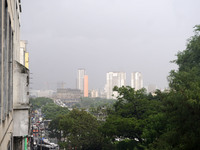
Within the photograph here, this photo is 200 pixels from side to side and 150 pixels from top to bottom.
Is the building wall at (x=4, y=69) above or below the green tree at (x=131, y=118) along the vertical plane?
above

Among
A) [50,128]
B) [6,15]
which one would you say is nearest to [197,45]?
[6,15]

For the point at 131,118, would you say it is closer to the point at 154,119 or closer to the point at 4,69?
the point at 154,119

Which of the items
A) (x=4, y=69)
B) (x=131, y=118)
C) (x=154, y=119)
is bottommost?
(x=131, y=118)

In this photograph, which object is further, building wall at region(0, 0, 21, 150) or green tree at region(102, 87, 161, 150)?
green tree at region(102, 87, 161, 150)

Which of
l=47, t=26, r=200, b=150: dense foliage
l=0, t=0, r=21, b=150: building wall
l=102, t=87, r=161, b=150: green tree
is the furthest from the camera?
l=102, t=87, r=161, b=150: green tree

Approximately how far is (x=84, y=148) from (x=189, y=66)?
1508 cm

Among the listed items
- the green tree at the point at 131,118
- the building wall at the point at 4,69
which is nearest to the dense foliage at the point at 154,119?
the green tree at the point at 131,118

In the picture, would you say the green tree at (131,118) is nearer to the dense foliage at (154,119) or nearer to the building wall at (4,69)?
the dense foliage at (154,119)

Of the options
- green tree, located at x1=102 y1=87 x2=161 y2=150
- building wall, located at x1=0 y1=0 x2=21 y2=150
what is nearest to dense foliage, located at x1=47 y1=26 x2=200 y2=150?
green tree, located at x1=102 y1=87 x2=161 y2=150

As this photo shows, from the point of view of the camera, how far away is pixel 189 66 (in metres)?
31.0

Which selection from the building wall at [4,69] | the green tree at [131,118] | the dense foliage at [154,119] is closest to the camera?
the building wall at [4,69]

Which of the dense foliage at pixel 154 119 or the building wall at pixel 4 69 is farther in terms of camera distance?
the dense foliage at pixel 154 119

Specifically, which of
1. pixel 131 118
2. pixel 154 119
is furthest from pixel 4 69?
pixel 131 118

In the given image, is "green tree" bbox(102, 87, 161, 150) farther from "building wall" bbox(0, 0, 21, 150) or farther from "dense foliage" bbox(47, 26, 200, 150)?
"building wall" bbox(0, 0, 21, 150)
